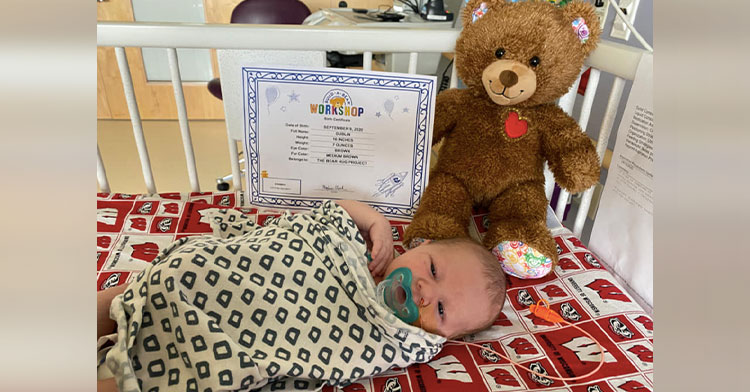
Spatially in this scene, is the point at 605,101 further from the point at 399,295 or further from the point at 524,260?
the point at 399,295

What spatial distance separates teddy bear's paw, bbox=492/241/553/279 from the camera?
2.97 feet

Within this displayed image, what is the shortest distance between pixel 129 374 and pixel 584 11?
3.12 ft

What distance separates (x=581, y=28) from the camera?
0.91 meters

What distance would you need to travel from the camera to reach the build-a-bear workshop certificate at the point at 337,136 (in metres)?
1.03

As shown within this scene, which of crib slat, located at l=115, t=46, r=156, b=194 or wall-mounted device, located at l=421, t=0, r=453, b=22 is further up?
wall-mounted device, located at l=421, t=0, r=453, b=22

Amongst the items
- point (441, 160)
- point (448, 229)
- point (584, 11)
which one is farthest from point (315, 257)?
point (584, 11)

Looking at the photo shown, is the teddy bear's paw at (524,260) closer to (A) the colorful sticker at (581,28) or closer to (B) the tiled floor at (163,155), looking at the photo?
(A) the colorful sticker at (581,28)

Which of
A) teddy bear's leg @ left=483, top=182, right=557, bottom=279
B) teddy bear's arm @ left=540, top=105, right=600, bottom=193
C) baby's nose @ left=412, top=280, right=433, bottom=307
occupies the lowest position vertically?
baby's nose @ left=412, top=280, right=433, bottom=307

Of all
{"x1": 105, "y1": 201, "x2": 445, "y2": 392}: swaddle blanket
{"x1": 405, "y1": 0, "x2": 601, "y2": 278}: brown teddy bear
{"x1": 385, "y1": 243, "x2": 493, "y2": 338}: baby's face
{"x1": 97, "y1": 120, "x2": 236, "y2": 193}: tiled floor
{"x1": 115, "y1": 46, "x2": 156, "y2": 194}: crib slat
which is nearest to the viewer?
{"x1": 105, "y1": 201, "x2": 445, "y2": 392}: swaddle blanket

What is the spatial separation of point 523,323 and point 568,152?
0.34m

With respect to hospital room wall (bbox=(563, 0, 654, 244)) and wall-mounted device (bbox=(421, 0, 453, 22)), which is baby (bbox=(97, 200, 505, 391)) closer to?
hospital room wall (bbox=(563, 0, 654, 244))

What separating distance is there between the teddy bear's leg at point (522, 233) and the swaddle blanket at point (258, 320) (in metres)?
0.25

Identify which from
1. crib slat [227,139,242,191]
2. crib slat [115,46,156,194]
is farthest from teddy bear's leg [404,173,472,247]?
crib slat [115,46,156,194]
